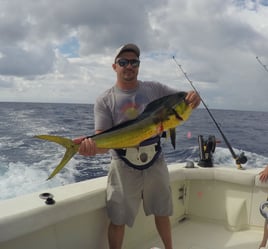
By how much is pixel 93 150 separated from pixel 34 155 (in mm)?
8170

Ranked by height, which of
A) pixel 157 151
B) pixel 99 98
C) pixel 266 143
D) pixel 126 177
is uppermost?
pixel 99 98

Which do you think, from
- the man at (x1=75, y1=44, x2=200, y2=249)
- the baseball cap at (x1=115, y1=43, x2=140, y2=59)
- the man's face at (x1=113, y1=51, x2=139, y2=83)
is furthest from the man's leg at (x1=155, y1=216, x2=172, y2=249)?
the baseball cap at (x1=115, y1=43, x2=140, y2=59)

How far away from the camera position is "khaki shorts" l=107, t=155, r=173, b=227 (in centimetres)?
248

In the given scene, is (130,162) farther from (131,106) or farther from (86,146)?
(86,146)

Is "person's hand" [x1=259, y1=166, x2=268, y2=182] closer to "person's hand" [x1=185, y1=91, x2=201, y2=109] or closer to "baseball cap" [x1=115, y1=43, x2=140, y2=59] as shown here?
"person's hand" [x1=185, y1=91, x2=201, y2=109]

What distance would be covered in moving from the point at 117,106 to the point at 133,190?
1.95ft

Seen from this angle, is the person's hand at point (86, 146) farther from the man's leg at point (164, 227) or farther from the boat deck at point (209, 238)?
the boat deck at point (209, 238)

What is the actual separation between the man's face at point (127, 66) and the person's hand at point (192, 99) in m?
0.52

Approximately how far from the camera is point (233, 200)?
3.52 metres

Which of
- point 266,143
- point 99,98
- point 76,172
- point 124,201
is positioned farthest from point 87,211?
point 266,143

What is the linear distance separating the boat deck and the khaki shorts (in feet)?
2.28

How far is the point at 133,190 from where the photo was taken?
2.50 metres

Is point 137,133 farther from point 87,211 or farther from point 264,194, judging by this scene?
point 264,194

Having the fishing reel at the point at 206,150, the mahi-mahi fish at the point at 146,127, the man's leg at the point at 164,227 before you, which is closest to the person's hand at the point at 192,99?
the mahi-mahi fish at the point at 146,127
